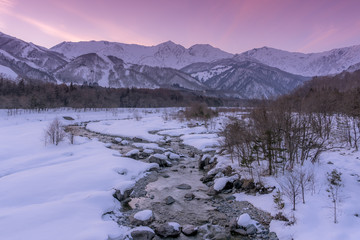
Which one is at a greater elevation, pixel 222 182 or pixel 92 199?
pixel 222 182

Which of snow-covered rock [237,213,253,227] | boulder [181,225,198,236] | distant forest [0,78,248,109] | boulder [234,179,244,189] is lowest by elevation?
boulder [181,225,198,236]

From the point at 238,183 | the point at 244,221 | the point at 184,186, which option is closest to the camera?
the point at 244,221

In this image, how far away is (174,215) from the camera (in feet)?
28.0

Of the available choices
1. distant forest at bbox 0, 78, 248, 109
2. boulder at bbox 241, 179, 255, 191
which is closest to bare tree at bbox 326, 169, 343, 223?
boulder at bbox 241, 179, 255, 191

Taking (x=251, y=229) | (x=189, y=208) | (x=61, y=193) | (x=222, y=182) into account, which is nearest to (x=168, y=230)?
(x=189, y=208)

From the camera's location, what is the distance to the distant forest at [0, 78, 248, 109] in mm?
60219

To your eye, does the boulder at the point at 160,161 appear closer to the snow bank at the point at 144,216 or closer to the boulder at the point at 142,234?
the snow bank at the point at 144,216

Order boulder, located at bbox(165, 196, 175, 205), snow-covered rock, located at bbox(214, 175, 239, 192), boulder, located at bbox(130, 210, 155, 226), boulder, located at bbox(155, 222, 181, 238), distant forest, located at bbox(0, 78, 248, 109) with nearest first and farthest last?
1. boulder, located at bbox(155, 222, 181, 238)
2. boulder, located at bbox(130, 210, 155, 226)
3. boulder, located at bbox(165, 196, 175, 205)
4. snow-covered rock, located at bbox(214, 175, 239, 192)
5. distant forest, located at bbox(0, 78, 248, 109)

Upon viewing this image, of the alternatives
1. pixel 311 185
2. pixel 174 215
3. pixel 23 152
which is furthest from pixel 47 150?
pixel 311 185

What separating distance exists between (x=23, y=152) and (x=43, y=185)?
366 inches

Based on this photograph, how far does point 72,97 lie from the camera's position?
256ft

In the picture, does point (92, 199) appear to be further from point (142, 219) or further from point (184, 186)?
point (184, 186)

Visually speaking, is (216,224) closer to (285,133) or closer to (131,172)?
(285,133)

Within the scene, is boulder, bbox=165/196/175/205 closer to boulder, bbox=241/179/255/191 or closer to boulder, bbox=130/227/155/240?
boulder, bbox=130/227/155/240
